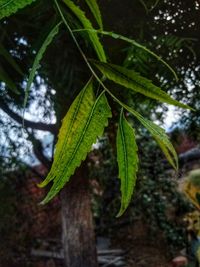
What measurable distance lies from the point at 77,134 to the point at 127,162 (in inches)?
1.4

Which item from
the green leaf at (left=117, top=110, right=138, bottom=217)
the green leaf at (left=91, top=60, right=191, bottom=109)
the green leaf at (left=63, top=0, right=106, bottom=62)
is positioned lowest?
the green leaf at (left=117, top=110, right=138, bottom=217)

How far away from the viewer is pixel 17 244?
3.00 m

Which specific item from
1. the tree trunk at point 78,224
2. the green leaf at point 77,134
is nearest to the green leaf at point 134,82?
the green leaf at point 77,134

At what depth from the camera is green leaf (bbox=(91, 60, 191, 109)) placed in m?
0.28

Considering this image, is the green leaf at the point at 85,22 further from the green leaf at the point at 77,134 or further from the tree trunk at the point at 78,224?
the tree trunk at the point at 78,224

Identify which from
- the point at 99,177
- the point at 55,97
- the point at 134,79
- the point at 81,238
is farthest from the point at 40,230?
the point at 134,79

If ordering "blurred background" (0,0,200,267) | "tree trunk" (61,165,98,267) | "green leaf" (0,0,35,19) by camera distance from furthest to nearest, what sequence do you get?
"tree trunk" (61,165,98,267) < "blurred background" (0,0,200,267) < "green leaf" (0,0,35,19)

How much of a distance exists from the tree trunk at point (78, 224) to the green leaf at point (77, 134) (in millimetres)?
1352

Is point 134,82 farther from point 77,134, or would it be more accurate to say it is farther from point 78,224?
point 78,224

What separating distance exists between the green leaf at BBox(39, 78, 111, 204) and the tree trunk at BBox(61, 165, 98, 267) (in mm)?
1352

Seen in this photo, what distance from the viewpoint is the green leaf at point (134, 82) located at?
10.9 inches

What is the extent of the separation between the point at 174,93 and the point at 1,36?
0.30m

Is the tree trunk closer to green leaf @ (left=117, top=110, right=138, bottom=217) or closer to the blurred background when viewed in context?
the blurred background

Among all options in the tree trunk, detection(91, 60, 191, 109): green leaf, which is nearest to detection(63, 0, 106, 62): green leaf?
detection(91, 60, 191, 109): green leaf
